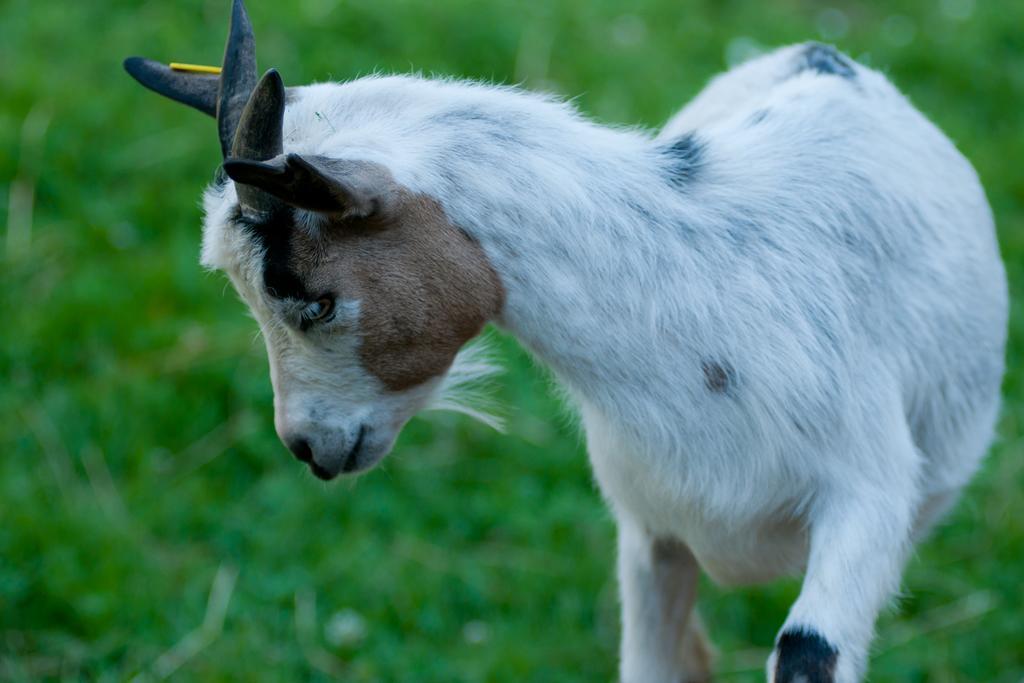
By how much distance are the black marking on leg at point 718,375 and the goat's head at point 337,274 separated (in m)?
0.45

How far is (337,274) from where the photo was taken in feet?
8.68

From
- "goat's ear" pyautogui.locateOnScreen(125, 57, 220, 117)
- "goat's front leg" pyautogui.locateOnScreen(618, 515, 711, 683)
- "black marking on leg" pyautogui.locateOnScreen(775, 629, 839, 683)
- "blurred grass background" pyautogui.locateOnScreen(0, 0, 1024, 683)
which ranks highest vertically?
"goat's ear" pyautogui.locateOnScreen(125, 57, 220, 117)

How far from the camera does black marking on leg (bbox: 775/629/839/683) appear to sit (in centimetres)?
270

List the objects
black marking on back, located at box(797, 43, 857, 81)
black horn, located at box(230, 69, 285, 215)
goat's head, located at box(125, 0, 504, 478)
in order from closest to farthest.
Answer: black horn, located at box(230, 69, 285, 215)
goat's head, located at box(125, 0, 504, 478)
black marking on back, located at box(797, 43, 857, 81)

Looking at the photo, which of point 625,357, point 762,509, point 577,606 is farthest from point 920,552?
point 625,357

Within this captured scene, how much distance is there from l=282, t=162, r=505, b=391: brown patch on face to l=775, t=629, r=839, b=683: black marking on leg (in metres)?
0.90

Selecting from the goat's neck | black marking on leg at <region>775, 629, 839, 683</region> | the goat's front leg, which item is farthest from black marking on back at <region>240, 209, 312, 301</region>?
black marking on leg at <region>775, 629, 839, 683</region>

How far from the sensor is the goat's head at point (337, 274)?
254cm

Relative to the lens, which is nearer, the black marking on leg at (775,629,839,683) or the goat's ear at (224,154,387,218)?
the goat's ear at (224,154,387,218)

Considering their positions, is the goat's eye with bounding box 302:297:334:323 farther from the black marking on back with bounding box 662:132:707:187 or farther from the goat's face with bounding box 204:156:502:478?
the black marking on back with bounding box 662:132:707:187

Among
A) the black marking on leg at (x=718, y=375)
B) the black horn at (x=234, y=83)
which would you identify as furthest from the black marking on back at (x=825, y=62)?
the black horn at (x=234, y=83)

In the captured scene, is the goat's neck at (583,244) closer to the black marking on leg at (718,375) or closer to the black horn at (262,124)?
→ the black marking on leg at (718,375)

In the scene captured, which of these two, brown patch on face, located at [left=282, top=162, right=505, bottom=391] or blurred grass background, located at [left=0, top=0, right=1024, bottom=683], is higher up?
brown patch on face, located at [left=282, top=162, right=505, bottom=391]

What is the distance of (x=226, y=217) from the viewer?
8.86ft
